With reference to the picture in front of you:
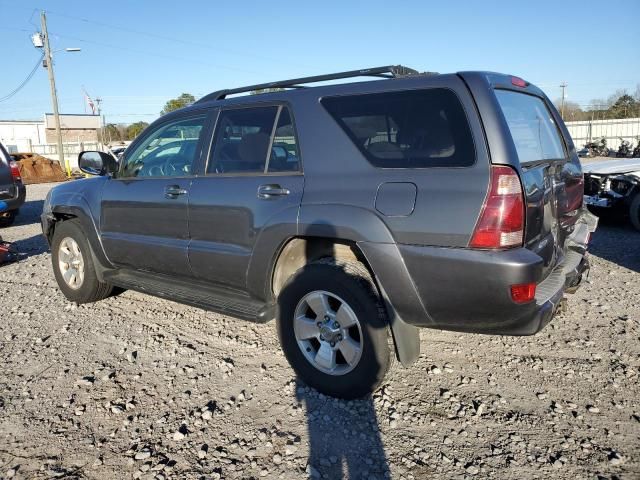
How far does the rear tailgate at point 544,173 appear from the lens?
2.70 m

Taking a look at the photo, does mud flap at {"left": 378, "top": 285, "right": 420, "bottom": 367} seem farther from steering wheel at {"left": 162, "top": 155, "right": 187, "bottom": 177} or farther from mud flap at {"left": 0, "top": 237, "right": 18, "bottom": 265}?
mud flap at {"left": 0, "top": 237, "right": 18, "bottom": 265}

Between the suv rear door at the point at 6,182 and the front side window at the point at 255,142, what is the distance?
24.1 feet

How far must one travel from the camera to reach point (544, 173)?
2900mm

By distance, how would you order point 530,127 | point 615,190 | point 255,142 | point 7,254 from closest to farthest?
1. point 530,127
2. point 255,142
3. point 7,254
4. point 615,190

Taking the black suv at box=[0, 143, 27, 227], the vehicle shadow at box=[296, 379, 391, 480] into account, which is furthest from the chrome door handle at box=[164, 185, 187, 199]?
the black suv at box=[0, 143, 27, 227]

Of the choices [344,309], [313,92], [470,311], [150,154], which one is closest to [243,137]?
[313,92]

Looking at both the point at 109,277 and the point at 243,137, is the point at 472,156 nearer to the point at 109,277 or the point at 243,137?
the point at 243,137

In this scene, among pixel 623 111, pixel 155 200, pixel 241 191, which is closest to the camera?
pixel 241 191

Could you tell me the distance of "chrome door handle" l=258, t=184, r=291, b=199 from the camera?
10.5ft

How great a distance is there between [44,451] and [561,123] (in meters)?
4.14

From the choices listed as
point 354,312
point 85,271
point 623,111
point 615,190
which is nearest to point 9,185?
point 85,271

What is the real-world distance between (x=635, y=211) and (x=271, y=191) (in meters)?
6.87

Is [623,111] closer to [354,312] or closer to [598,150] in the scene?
[598,150]

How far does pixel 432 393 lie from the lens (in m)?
3.14
